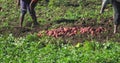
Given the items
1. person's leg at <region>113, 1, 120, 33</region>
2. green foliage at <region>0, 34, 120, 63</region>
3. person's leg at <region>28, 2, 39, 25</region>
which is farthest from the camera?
person's leg at <region>28, 2, 39, 25</region>

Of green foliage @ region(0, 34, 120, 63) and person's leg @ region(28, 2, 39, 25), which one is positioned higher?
person's leg @ region(28, 2, 39, 25)

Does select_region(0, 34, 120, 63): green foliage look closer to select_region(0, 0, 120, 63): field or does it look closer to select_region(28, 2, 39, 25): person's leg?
select_region(0, 0, 120, 63): field

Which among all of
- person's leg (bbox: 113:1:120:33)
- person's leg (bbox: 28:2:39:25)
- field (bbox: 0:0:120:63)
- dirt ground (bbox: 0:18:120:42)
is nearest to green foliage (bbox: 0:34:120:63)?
field (bbox: 0:0:120:63)

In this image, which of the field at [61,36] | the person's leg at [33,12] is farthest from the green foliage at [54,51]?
the person's leg at [33,12]

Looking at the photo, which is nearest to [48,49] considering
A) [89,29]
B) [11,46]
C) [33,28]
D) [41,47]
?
[41,47]

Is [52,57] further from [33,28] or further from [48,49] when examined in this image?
[33,28]

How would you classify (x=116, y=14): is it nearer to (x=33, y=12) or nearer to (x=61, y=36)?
(x=61, y=36)

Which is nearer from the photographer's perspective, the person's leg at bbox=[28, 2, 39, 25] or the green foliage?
the green foliage

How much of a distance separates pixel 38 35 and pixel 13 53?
1.94 m

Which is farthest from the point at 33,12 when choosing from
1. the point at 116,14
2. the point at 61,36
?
the point at 116,14

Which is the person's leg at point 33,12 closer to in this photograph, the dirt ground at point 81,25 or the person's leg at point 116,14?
the dirt ground at point 81,25

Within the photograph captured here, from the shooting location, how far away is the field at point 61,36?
1193 centimetres

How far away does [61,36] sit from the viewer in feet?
47.2

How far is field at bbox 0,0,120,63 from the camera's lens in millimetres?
11930
